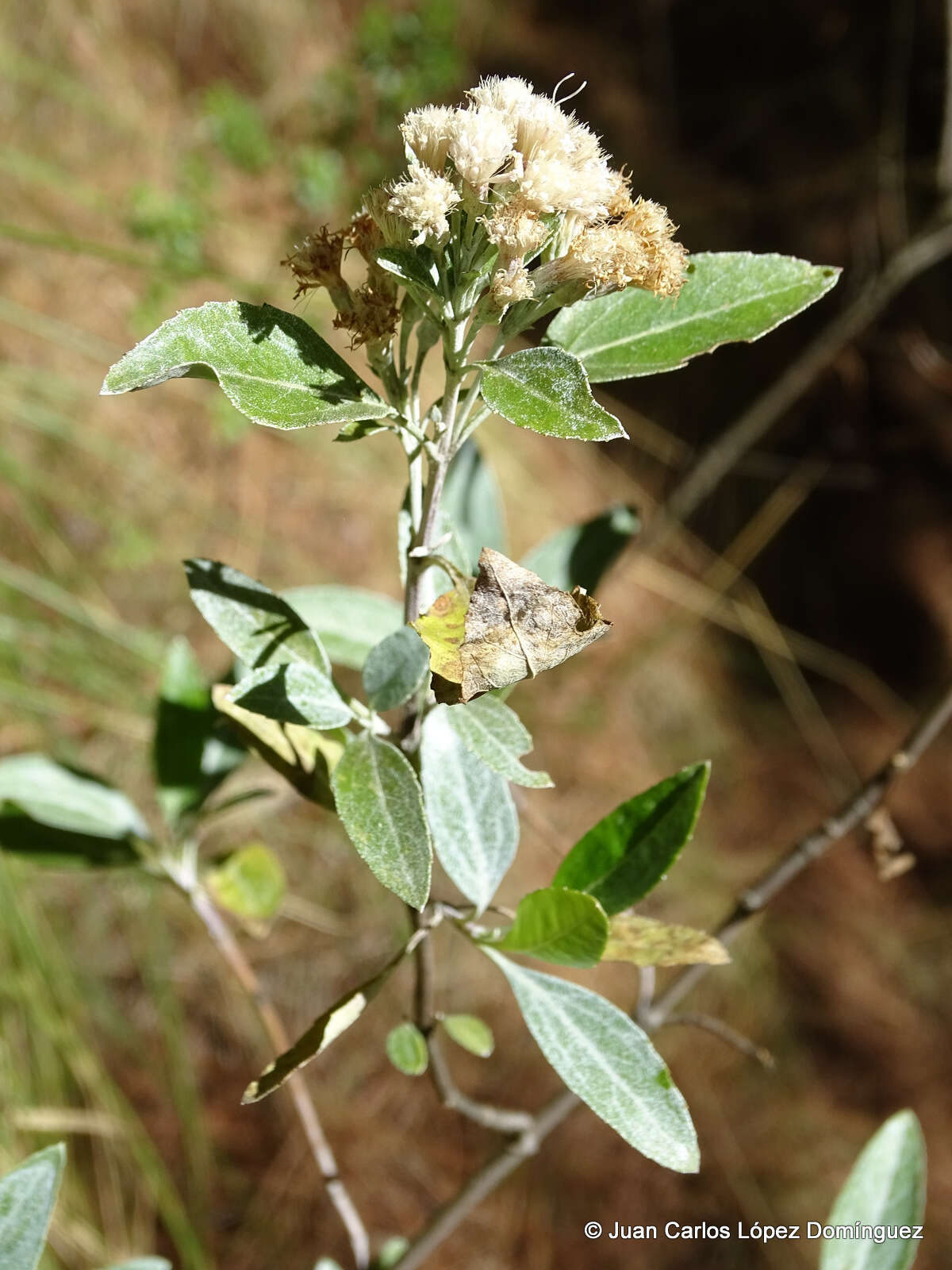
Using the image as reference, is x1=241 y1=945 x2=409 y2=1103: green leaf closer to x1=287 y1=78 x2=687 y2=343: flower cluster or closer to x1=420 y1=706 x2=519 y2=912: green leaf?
x1=420 y1=706 x2=519 y2=912: green leaf

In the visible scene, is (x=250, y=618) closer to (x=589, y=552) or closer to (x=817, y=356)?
(x=589, y=552)

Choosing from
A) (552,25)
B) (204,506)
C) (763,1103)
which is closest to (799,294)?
(204,506)

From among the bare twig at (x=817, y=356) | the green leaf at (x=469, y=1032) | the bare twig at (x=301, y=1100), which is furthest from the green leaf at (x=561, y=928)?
the bare twig at (x=817, y=356)

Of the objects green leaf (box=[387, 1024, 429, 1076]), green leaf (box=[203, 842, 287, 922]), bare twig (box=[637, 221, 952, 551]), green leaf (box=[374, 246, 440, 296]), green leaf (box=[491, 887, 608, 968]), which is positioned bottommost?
green leaf (box=[203, 842, 287, 922])

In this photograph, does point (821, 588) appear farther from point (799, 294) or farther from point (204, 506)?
point (799, 294)

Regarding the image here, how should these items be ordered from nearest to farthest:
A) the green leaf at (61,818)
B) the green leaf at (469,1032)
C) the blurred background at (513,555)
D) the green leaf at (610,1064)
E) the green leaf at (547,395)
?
the green leaf at (547,395)
the green leaf at (610,1064)
the green leaf at (469,1032)
the green leaf at (61,818)
the blurred background at (513,555)

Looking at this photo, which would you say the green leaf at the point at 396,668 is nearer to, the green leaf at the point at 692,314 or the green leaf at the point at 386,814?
the green leaf at the point at 386,814

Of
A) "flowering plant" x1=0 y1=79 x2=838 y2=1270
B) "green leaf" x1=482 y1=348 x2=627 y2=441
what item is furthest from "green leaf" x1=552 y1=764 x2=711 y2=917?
"green leaf" x1=482 y1=348 x2=627 y2=441
